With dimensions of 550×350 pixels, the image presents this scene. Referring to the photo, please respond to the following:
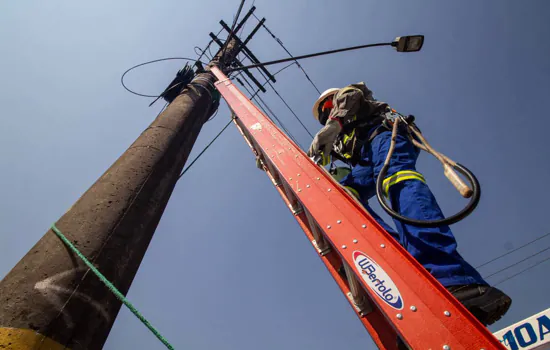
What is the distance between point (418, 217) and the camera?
1.63 meters

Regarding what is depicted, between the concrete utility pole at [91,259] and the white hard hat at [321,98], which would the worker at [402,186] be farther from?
the concrete utility pole at [91,259]

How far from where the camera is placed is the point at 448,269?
1.39 meters

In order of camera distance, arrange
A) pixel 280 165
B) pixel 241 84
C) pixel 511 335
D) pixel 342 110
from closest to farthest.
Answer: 1. pixel 280 165
2. pixel 342 110
3. pixel 511 335
4. pixel 241 84

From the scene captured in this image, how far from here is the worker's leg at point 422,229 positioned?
1.39 metres

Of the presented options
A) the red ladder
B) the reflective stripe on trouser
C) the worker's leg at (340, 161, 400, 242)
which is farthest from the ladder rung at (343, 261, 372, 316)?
the worker's leg at (340, 161, 400, 242)

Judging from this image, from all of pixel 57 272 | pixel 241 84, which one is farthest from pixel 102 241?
pixel 241 84

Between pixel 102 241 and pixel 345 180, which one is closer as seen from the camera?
pixel 102 241

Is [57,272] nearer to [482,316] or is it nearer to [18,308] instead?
[18,308]

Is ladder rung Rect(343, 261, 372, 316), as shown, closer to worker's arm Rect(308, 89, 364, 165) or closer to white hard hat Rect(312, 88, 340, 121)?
worker's arm Rect(308, 89, 364, 165)

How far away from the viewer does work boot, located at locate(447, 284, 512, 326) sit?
127cm

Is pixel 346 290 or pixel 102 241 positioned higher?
pixel 102 241

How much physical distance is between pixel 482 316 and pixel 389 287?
0.52 meters

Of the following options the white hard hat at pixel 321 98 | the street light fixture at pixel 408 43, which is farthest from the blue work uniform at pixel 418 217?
the white hard hat at pixel 321 98

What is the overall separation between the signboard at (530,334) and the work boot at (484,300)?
15.7 feet
